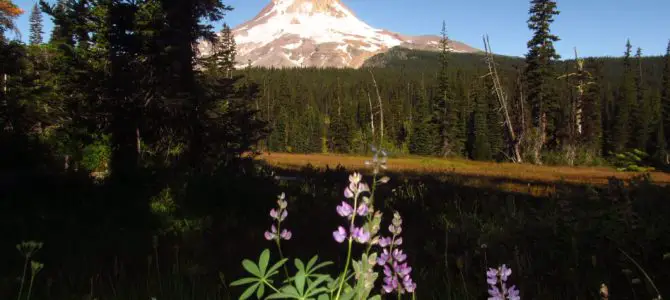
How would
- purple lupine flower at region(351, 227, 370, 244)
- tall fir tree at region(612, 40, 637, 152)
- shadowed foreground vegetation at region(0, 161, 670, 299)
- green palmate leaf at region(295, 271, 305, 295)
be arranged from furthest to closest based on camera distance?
1. tall fir tree at region(612, 40, 637, 152)
2. shadowed foreground vegetation at region(0, 161, 670, 299)
3. green palmate leaf at region(295, 271, 305, 295)
4. purple lupine flower at region(351, 227, 370, 244)

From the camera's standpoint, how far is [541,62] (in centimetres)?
4253

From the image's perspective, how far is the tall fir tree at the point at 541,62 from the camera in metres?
39.7

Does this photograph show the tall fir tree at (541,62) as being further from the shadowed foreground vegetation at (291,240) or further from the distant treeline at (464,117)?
the shadowed foreground vegetation at (291,240)

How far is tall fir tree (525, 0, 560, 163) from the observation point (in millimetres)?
39688

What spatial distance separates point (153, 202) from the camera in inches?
231

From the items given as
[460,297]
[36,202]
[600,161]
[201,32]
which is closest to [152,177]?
[36,202]

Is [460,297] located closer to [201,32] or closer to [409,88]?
[201,32]

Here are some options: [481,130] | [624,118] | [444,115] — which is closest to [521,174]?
[444,115]

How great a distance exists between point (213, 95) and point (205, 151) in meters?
1.93

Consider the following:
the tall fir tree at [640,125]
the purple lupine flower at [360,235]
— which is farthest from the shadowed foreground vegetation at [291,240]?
the tall fir tree at [640,125]

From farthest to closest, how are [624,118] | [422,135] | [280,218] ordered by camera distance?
1. [422,135]
2. [624,118]
3. [280,218]

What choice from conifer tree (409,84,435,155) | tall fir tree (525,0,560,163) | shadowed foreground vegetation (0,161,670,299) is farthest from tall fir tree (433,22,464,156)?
shadowed foreground vegetation (0,161,670,299)

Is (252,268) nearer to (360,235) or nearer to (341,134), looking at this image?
(360,235)

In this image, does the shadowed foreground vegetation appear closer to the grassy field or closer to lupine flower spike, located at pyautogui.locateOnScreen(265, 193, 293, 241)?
the grassy field
